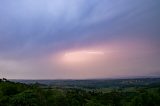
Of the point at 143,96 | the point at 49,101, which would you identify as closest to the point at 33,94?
the point at 49,101

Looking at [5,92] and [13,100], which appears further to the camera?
[5,92]

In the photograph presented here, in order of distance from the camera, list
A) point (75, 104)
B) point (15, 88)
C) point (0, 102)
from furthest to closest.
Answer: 1. point (15, 88)
2. point (75, 104)
3. point (0, 102)

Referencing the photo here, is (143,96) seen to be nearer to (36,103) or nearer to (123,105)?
(123,105)

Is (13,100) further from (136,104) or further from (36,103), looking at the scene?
(136,104)

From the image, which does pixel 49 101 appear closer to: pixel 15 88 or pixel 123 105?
pixel 15 88

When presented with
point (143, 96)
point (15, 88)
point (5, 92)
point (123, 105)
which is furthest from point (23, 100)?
point (143, 96)

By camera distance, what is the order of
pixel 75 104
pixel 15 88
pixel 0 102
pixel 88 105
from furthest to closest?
1. pixel 15 88
2. pixel 75 104
3. pixel 88 105
4. pixel 0 102

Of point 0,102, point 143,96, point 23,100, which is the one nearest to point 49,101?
point 23,100

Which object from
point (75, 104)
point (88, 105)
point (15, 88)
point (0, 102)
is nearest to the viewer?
point (0, 102)

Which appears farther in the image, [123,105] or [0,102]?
[123,105]
